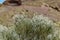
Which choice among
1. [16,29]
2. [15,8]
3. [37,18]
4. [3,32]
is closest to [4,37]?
[3,32]

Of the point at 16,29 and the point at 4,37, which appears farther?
the point at 16,29

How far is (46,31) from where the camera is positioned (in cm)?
1795

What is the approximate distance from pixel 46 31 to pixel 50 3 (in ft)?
116

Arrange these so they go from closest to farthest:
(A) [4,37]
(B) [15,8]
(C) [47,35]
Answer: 1. (A) [4,37]
2. (C) [47,35]
3. (B) [15,8]

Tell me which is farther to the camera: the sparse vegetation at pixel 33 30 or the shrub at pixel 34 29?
the shrub at pixel 34 29

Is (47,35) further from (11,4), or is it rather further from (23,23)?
(11,4)

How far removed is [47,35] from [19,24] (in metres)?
1.97

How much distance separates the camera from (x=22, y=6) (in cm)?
4872

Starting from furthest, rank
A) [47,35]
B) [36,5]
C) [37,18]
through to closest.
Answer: [36,5] → [37,18] → [47,35]

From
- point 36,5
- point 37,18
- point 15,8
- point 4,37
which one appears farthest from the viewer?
point 36,5

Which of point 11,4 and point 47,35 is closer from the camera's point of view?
point 47,35

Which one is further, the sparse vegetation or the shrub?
the shrub

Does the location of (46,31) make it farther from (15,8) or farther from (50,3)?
(50,3)

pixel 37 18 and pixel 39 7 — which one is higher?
pixel 37 18
